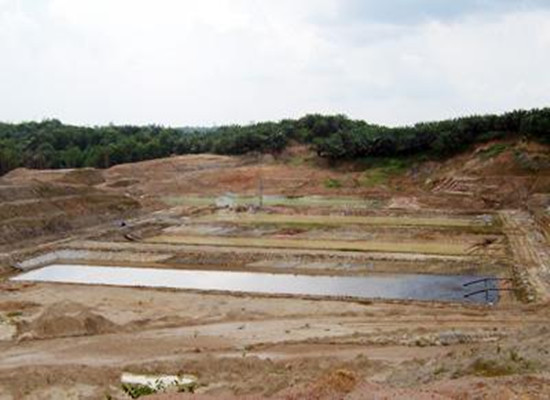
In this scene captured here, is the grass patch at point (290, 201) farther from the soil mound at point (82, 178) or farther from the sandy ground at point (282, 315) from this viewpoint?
the soil mound at point (82, 178)

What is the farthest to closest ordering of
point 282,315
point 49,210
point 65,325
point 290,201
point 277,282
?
1. point 290,201
2. point 49,210
3. point 277,282
4. point 282,315
5. point 65,325

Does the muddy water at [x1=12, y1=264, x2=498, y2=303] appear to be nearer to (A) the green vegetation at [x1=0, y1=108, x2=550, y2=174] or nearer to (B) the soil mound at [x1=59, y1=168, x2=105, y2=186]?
(B) the soil mound at [x1=59, y1=168, x2=105, y2=186]

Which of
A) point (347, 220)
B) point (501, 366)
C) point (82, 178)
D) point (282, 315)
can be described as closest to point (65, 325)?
point (282, 315)

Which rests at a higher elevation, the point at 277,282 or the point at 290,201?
the point at 290,201

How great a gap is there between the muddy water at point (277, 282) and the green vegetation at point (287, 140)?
96.4 ft

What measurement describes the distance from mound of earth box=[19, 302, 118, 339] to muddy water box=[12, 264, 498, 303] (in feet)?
16.4

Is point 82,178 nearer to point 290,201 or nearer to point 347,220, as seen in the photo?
point 290,201

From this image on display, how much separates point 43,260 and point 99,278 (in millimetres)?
5221

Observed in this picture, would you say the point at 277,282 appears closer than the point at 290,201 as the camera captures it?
Yes

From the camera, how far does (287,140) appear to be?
229ft

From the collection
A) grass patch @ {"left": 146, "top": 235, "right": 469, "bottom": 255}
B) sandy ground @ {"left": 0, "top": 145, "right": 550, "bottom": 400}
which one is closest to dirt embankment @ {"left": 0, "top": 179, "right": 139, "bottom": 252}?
sandy ground @ {"left": 0, "top": 145, "right": 550, "bottom": 400}

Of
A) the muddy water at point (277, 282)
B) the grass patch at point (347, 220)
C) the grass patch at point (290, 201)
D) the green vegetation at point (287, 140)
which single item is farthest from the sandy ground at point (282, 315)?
the green vegetation at point (287, 140)

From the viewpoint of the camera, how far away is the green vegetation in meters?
52.7

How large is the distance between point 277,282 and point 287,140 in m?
46.9
